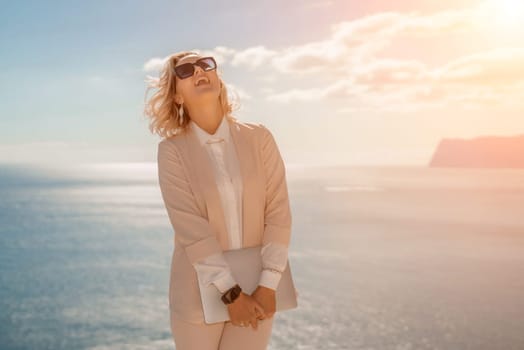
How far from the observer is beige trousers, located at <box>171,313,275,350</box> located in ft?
7.93

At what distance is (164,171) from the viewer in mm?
2451

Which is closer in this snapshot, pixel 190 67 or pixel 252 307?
pixel 252 307

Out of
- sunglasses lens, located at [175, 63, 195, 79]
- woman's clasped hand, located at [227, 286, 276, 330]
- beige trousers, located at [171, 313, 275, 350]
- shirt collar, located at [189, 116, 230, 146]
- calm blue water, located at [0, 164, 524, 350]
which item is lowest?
calm blue water, located at [0, 164, 524, 350]

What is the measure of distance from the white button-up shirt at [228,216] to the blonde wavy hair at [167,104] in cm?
8

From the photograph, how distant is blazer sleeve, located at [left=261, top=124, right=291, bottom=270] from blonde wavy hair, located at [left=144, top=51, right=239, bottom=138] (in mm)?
253

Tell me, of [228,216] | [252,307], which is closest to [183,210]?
[228,216]

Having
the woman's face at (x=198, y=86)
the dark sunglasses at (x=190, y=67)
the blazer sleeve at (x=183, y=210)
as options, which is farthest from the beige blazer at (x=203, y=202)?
the dark sunglasses at (x=190, y=67)

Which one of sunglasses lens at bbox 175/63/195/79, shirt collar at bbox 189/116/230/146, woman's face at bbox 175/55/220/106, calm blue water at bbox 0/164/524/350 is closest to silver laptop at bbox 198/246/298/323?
shirt collar at bbox 189/116/230/146

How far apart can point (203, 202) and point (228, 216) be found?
0.41ft

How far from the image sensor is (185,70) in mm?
2488

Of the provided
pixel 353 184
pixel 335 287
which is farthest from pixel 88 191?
pixel 335 287

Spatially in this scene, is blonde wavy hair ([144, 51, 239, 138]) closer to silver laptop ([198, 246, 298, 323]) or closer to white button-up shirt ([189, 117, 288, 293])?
white button-up shirt ([189, 117, 288, 293])

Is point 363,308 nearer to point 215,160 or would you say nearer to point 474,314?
point 474,314

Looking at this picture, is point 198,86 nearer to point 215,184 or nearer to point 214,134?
point 214,134
